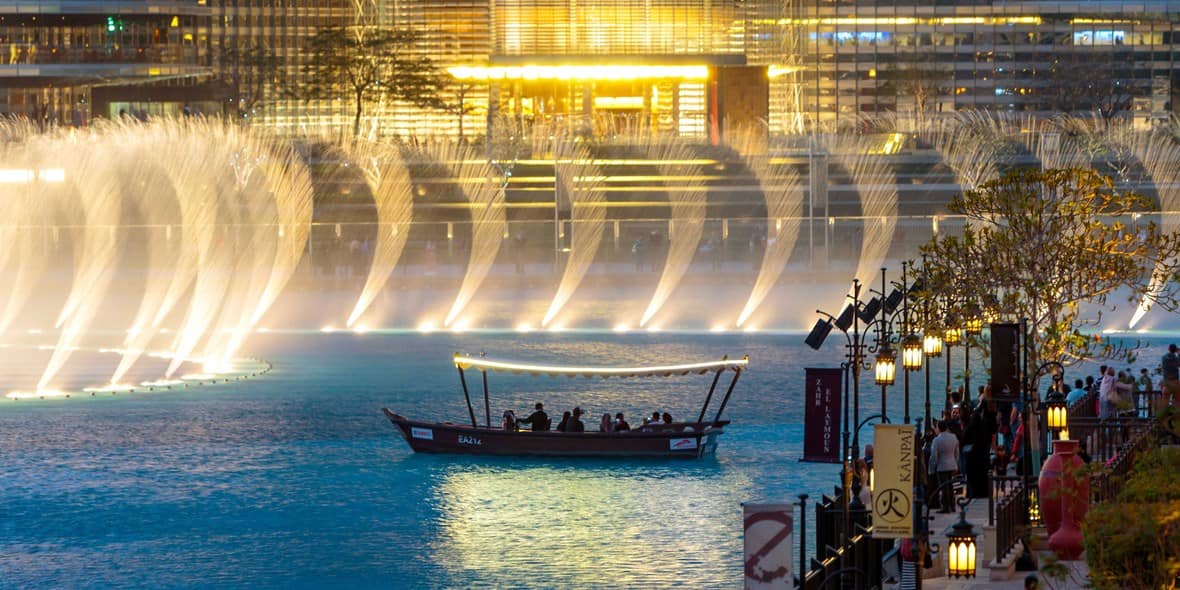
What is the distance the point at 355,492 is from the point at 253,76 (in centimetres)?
7144

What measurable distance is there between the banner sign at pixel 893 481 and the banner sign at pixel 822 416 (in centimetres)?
744

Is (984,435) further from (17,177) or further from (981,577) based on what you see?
(17,177)

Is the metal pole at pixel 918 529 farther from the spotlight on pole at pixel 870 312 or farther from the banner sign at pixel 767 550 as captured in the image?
the spotlight on pole at pixel 870 312

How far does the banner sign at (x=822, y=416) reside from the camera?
27.8m

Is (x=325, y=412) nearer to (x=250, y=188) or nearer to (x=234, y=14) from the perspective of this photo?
(x=250, y=188)

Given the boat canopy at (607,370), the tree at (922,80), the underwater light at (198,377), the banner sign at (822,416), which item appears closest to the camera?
the banner sign at (822,416)

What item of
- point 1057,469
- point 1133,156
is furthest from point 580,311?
point 1057,469

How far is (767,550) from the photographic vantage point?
18.3 metres

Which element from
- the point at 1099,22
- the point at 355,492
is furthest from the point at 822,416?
the point at 1099,22

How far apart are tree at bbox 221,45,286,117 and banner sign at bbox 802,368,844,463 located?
77.1 metres

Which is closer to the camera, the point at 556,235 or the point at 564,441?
the point at 564,441

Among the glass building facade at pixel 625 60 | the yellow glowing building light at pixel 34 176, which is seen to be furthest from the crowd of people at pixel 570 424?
the glass building facade at pixel 625 60

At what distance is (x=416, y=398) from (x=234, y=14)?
201ft

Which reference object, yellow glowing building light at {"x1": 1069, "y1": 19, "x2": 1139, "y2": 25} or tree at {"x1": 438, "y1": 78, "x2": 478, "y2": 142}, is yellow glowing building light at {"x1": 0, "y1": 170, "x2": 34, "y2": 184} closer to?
tree at {"x1": 438, "y1": 78, "x2": 478, "y2": 142}
